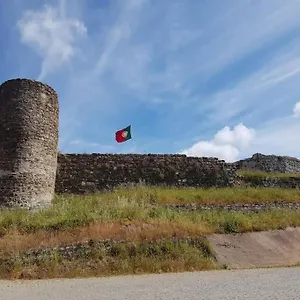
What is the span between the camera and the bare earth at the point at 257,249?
13.0 meters

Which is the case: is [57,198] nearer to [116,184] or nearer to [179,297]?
[116,184]

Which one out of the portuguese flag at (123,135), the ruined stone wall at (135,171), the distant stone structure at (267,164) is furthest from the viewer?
the distant stone structure at (267,164)

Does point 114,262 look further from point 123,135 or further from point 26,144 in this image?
point 123,135

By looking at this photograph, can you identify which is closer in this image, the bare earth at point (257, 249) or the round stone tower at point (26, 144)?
the bare earth at point (257, 249)

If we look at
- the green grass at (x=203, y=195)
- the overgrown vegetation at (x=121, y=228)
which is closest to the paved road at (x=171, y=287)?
the overgrown vegetation at (x=121, y=228)

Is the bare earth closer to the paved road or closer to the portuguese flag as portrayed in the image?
the paved road

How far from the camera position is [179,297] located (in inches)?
302

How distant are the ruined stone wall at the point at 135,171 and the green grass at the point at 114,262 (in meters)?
9.55

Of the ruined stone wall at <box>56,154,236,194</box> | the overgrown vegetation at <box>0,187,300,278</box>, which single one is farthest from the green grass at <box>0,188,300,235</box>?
the ruined stone wall at <box>56,154,236,194</box>

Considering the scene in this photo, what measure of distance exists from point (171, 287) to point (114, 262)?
319 centimetres

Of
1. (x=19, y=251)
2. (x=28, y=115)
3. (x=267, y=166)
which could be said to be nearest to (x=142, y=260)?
(x=19, y=251)

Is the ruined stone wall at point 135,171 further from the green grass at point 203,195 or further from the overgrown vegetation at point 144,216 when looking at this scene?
the overgrown vegetation at point 144,216

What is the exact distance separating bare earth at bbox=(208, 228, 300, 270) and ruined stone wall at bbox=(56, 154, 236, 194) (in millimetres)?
8192

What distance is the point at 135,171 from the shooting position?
22516 mm
